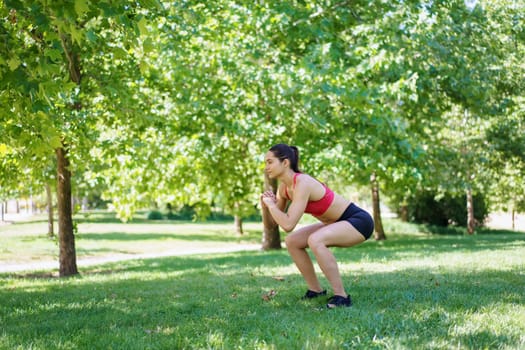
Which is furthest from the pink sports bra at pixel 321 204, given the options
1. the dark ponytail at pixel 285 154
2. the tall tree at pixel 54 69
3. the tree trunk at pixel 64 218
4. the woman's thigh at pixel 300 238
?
the tree trunk at pixel 64 218

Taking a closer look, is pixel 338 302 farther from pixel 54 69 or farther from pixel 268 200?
pixel 54 69

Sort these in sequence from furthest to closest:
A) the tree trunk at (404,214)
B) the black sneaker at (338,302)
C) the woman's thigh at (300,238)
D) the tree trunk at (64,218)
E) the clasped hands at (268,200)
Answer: the tree trunk at (404,214) → the tree trunk at (64,218) → the woman's thigh at (300,238) → the clasped hands at (268,200) → the black sneaker at (338,302)

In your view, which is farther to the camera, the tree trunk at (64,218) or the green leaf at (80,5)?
the tree trunk at (64,218)

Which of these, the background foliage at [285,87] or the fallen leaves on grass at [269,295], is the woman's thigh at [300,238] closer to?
the fallen leaves on grass at [269,295]

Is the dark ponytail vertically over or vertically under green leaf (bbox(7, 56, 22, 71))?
under

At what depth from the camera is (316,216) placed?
17.8ft

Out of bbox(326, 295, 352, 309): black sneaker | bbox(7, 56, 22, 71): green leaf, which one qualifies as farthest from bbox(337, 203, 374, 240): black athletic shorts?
bbox(7, 56, 22, 71): green leaf

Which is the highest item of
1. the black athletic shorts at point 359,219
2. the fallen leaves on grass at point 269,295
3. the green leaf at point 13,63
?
the green leaf at point 13,63

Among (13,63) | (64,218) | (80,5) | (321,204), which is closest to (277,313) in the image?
(321,204)

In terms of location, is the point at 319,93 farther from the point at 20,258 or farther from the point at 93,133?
the point at 20,258

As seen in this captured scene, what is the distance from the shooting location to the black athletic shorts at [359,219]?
5.34 m

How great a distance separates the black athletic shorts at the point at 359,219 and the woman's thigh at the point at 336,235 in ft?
0.15

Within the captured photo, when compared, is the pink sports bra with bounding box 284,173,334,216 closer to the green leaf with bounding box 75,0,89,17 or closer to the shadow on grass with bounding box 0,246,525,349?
the shadow on grass with bounding box 0,246,525,349

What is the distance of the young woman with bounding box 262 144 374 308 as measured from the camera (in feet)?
16.9
